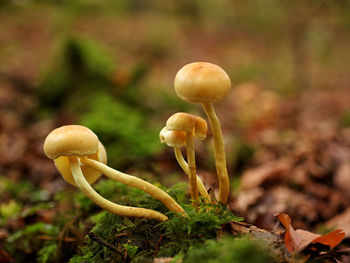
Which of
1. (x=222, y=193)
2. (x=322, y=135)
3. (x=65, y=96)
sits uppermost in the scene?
(x=222, y=193)

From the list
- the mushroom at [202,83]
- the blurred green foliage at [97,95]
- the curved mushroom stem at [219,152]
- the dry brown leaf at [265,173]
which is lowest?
the dry brown leaf at [265,173]

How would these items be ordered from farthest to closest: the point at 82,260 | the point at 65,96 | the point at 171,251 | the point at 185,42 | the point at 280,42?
1. the point at 280,42
2. the point at 185,42
3. the point at 65,96
4. the point at 82,260
5. the point at 171,251

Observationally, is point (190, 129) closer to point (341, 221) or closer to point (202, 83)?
point (202, 83)

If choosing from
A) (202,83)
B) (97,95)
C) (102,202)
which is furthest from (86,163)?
(97,95)

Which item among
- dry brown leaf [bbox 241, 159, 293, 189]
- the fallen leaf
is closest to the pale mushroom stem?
the fallen leaf

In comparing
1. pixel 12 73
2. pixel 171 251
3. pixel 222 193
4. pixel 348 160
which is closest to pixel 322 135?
pixel 348 160

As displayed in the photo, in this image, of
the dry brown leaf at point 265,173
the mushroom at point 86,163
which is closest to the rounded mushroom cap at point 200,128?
the mushroom at point 86,163

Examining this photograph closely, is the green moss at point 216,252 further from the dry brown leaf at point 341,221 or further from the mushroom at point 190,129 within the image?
the dry brown leaf at point 341,221

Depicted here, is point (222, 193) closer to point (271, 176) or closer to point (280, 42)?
point (271, 176)
